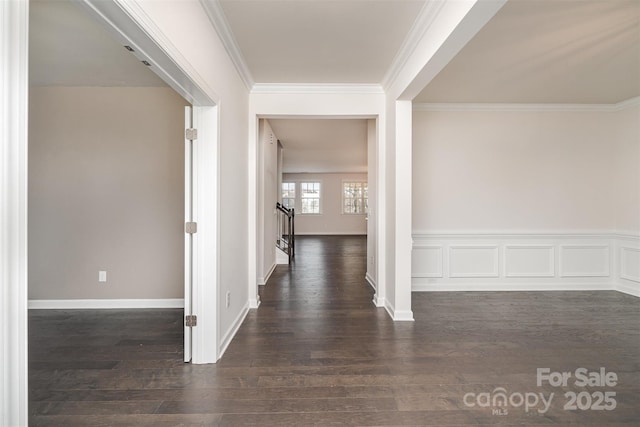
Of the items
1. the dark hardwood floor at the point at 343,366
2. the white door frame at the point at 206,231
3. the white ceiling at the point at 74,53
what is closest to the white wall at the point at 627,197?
the dark hardwood floor at the point at 343,366

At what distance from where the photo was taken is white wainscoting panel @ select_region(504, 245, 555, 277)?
4.24m

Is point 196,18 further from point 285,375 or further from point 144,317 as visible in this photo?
point 144,317

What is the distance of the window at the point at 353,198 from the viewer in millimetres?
12125

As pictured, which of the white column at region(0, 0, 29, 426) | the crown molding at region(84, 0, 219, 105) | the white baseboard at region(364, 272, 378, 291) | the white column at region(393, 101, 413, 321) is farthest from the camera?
the white baseboard at region(364, 272, 378, 291)

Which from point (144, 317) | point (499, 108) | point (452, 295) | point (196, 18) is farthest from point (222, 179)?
point (499, 108)

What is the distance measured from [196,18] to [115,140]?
222 centimetres

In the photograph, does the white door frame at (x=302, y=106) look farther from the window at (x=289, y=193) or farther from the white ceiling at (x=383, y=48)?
the window at (x=289, y=193)

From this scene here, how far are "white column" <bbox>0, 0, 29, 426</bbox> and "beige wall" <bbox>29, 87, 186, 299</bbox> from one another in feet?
9.15

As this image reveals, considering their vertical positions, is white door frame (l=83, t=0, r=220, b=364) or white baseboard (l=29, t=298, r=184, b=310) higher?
white door frame (l=83, t=0, r=220, b=364)

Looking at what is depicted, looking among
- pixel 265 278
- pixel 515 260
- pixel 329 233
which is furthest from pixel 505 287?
pixel 329 233

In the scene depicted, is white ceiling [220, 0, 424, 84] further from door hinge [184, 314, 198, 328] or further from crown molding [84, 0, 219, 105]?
door hinge [184, 314, 198, 328]

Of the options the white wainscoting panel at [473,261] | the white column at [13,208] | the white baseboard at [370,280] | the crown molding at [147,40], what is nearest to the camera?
the white column at [13,208]

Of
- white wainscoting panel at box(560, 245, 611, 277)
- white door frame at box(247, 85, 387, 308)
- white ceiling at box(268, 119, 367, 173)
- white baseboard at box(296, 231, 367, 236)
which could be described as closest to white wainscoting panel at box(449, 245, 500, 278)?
white wainscoting panel at box(560, 245, 611, 277)

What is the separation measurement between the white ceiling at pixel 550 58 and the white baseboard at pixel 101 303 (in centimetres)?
395
